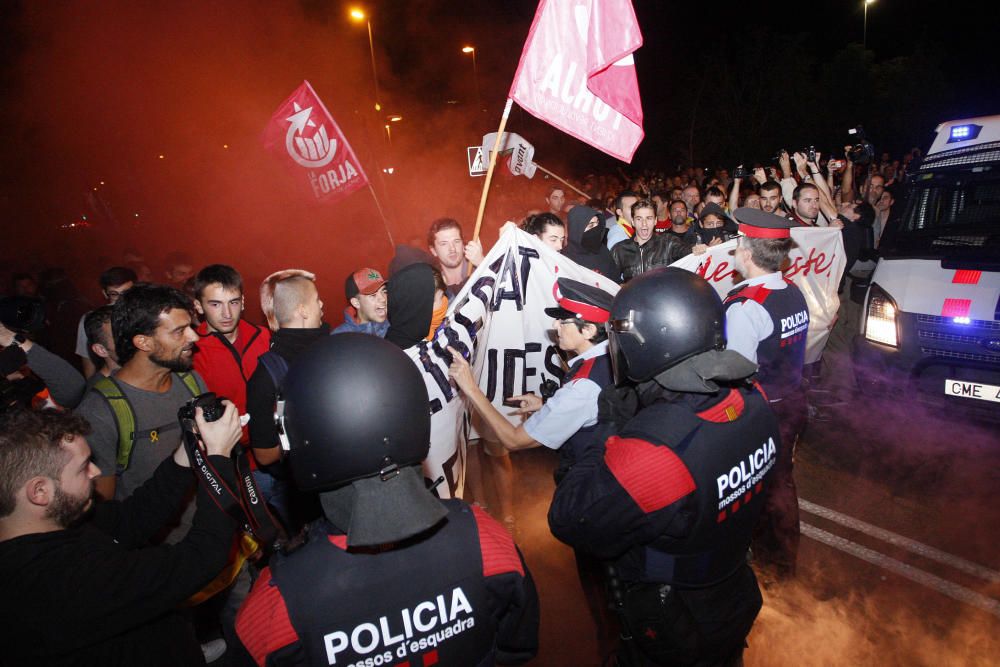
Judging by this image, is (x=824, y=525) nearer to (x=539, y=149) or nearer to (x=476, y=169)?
(x=476, y=169)

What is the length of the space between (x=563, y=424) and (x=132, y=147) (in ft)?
77.5

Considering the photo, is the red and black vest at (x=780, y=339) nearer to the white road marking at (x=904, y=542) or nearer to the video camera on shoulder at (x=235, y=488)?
the white road marking at (x=904, y=542)

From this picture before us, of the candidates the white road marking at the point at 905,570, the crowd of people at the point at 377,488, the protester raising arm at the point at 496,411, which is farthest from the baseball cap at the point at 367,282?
the white road marking at the point at 905,570

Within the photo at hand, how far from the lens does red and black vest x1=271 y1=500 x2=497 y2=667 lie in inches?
59.1

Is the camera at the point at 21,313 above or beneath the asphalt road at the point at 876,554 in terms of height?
above

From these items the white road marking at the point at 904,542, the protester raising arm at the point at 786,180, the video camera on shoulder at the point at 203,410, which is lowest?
the white road marking at the point at 904,542

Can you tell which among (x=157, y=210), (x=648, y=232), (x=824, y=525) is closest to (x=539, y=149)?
(x=157, y=210)

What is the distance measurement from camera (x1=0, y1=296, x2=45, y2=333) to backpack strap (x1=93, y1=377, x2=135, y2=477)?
0.84 meters

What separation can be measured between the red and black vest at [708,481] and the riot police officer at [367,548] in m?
0.74

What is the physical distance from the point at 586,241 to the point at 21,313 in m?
4.52

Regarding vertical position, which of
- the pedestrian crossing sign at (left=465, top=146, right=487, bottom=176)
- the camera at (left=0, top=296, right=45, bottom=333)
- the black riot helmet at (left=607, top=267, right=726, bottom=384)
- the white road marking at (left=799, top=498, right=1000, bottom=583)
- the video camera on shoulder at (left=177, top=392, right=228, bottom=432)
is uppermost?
the pedestrian crossing sign at (left=465, top=146, right=487, bottom=176)

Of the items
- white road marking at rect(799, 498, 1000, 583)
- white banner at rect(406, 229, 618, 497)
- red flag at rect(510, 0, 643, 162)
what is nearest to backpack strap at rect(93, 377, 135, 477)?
white banner at rect(406, 229, 618, 497)

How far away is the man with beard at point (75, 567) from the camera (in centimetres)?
166

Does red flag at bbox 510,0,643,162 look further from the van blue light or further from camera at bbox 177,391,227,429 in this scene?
the van blue light
